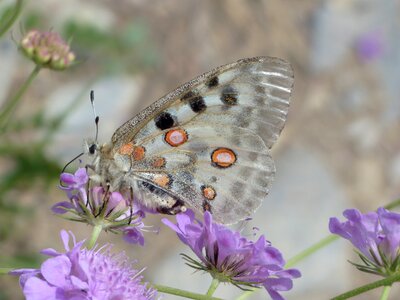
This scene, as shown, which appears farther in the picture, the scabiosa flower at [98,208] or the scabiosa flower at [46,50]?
the scabiosa flower at [46,50]

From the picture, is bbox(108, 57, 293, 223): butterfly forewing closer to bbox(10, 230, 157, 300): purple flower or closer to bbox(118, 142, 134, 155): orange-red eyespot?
bbox(118, 142, 134, 155): orange-red eyespot

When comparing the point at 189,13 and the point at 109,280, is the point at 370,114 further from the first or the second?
the point at 109,280

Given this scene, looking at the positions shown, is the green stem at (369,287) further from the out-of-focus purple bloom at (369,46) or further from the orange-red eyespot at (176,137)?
the out-of-focus purple bloom at (369,46)

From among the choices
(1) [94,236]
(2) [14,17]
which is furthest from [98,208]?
(2) [14,17]

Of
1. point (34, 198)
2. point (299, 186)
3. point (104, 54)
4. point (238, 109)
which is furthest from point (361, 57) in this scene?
point (238, 109)

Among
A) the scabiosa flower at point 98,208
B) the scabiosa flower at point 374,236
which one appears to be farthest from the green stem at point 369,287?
the scabiosa flower at point 98,208

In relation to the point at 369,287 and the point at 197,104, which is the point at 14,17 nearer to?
the point at 197,104

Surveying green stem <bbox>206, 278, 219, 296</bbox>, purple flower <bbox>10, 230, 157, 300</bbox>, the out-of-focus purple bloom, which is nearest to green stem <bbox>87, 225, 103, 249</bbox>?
purple flower <bbox>10, 230, 157, 300</bbox>
